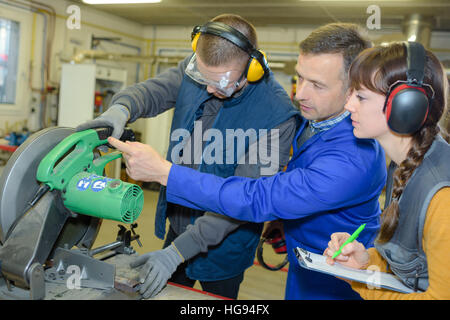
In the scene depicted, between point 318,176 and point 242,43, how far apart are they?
576 mm

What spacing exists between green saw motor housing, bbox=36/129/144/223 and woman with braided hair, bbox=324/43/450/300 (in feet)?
2.06

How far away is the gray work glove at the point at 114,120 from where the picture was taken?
1.27 m

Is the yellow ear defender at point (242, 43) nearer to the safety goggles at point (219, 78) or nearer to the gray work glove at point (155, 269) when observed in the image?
the safety goggles at point (219, 78)

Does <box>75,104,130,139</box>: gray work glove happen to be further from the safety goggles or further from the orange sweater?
the orange sweater


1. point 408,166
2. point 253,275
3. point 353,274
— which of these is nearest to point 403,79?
point 408,166

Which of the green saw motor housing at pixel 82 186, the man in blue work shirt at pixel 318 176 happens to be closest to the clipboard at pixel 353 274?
the man in blue work shirt at pixel 318 176

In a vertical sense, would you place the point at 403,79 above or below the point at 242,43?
below

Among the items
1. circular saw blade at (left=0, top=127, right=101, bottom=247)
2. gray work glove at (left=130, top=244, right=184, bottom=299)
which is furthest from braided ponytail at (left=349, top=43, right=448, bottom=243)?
circular saw blade at (left=0, top=127, right=101, bottom=247)

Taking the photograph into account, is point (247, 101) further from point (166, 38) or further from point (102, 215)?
point (166, 38)

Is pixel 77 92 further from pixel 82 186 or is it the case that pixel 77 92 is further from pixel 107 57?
pixel 82 186

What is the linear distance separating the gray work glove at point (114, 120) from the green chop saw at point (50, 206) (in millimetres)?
46

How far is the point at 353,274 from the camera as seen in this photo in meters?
0.95

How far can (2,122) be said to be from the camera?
5.50m

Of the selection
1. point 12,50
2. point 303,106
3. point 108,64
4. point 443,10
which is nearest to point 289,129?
point 303,106
